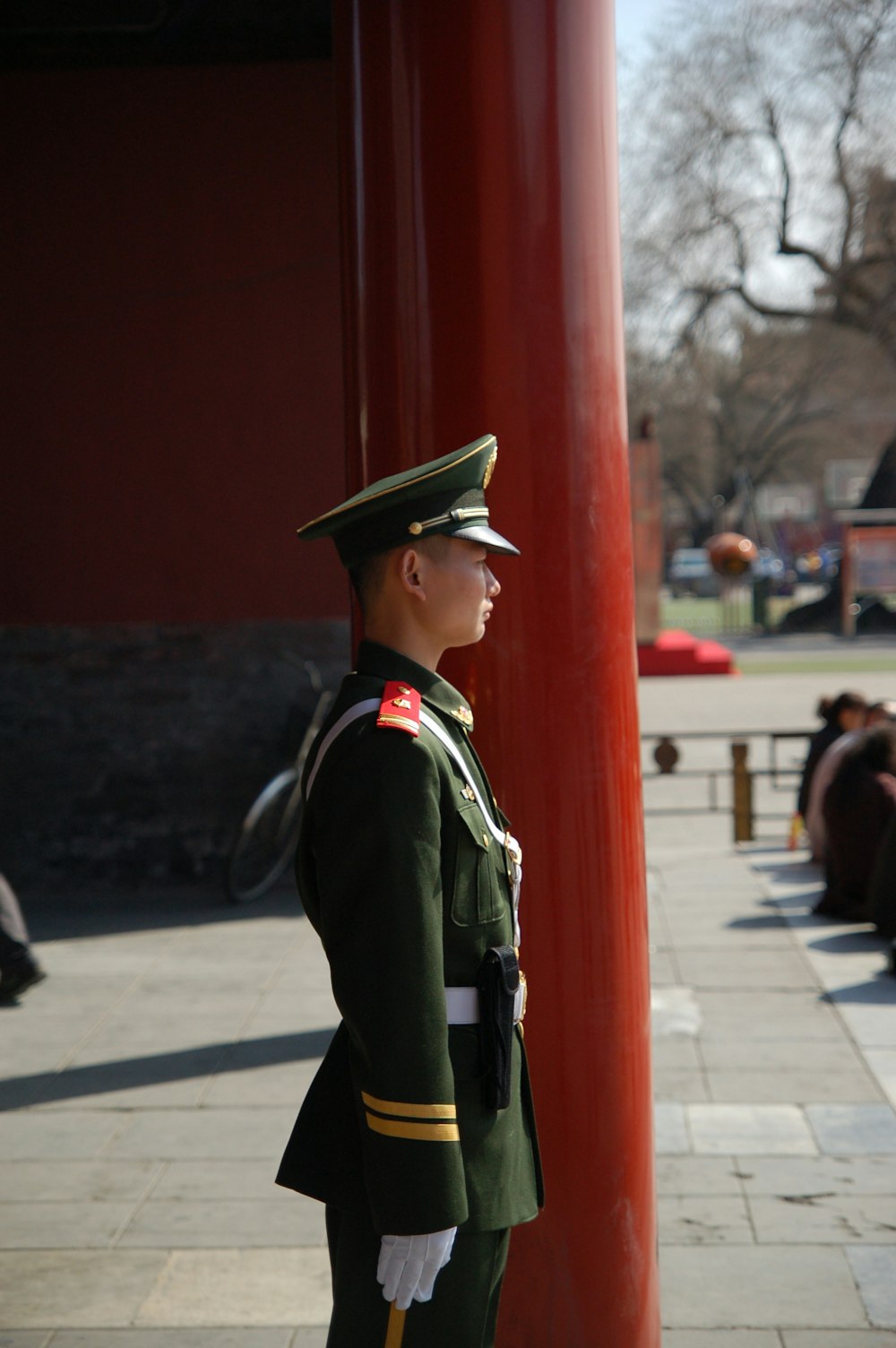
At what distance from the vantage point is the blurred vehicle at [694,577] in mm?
57688

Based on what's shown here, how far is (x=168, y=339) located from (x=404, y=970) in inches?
279

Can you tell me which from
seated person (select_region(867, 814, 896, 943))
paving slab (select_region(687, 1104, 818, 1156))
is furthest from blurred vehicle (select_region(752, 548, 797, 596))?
paving slab (select_region(687, 1104, 818, 1156))

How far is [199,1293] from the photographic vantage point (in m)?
3.75

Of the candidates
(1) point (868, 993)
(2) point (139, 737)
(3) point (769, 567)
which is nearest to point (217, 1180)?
(1) point (868, 993)

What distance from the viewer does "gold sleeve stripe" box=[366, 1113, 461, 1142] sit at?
209 cm

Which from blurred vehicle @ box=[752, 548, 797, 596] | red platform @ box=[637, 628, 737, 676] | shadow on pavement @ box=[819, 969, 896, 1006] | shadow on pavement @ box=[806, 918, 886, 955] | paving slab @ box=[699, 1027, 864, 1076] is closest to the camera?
paving slab @ box=[699, 1027, 864, 1076]

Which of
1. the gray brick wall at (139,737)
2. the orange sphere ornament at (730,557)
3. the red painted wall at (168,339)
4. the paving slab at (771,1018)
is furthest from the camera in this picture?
the orange sphere ornament at (730,557)

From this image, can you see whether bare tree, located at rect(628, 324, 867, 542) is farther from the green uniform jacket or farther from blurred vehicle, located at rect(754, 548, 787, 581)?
the green uniform jacket

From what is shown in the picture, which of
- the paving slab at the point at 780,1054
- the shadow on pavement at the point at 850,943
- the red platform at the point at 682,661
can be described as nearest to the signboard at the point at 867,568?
the red platform at the point at 682,661

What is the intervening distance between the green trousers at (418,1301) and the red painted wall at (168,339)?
21.5ft

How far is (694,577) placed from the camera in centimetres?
5906

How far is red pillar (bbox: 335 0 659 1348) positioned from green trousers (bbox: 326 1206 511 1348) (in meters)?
0.79

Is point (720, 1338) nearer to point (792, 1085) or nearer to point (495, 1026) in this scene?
point (495, 1026)

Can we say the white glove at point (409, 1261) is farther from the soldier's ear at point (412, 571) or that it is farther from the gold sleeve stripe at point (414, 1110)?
the soldier's ear at point (412, 571)
